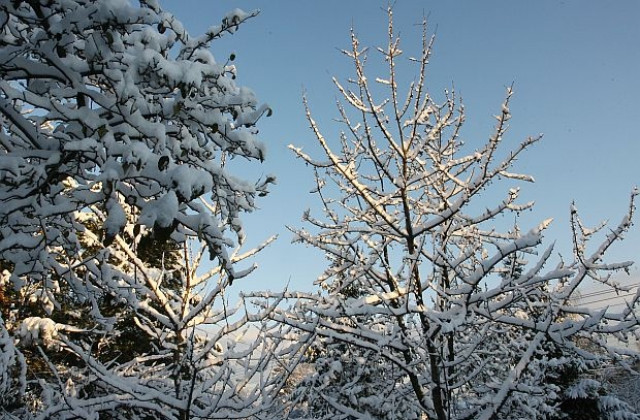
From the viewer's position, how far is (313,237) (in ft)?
17.5

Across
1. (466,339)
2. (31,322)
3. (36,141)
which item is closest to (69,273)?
(36,141)

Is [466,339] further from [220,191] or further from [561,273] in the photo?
[220,191]

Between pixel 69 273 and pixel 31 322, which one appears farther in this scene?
pixel 31 322

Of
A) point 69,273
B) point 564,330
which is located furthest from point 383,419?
point 69,273

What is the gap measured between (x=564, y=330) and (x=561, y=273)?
0.47 m

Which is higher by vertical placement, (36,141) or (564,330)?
(36,141)

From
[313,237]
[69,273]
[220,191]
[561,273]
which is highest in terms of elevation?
[313,237]

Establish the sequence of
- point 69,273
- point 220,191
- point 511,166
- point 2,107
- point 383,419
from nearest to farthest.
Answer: point 2,107 < point 220,191 < point 69,273 < point 511,166 < point 383,419

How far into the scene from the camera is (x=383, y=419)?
904 cm

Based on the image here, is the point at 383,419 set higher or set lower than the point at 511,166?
lower

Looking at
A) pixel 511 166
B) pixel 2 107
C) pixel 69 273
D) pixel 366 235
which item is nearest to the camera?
pixel 2 107

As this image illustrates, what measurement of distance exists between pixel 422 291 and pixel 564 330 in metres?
1.38

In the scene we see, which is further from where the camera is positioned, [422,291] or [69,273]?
[422,291]

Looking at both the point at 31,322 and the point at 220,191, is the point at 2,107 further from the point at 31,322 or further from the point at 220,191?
the point at 31,322
